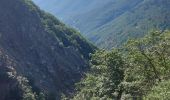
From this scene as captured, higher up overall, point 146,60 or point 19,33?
point 19,33

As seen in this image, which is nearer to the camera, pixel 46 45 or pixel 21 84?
pixel 21 84

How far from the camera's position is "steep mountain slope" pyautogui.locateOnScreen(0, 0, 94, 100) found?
127812 mm

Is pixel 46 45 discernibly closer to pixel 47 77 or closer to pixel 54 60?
pixel 54 60

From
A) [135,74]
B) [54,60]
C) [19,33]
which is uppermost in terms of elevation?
[19,33]

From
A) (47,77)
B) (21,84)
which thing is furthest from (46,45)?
(21,84)

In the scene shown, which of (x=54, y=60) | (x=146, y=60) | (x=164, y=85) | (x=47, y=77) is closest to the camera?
(x=164, y=85)

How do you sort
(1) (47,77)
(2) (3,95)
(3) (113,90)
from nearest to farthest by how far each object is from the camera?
1. (3) (113,90)
2. (2) (3,95)
3. (1) (47,77)

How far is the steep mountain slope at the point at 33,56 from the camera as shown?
12781 centimetres

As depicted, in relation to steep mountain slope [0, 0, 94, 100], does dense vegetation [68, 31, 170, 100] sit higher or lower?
lower

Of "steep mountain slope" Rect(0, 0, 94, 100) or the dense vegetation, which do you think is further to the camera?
"steep mountain slope" Rect(0, 0, 94, 100)

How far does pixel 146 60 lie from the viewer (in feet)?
203

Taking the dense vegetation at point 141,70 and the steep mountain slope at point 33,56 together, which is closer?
the dense vegetation at point 141,70

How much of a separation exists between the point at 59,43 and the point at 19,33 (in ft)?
61.1

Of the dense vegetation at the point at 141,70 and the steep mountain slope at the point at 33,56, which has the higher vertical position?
the steep mountain slope at the point at 33,56
